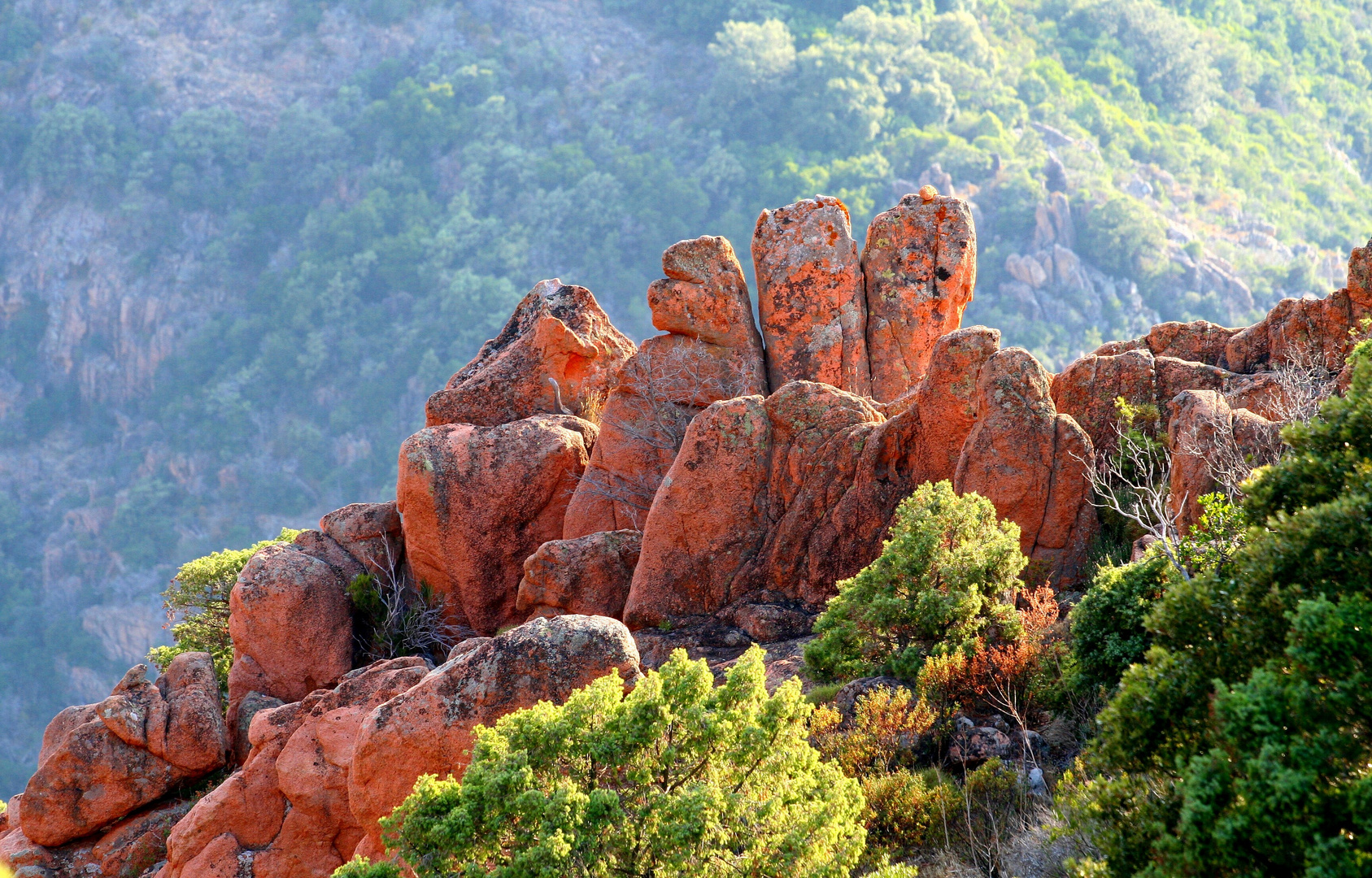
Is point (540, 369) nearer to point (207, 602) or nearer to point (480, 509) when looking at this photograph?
point (480, 509)

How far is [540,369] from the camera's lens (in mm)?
22188

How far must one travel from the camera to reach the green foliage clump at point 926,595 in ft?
38.8

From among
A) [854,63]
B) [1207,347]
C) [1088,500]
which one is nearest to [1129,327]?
[854,63]

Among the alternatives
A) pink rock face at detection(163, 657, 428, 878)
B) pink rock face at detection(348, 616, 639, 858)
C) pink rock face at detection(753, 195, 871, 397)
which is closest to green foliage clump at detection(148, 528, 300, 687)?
pink rock face at detection(163, 657, 428, 878)

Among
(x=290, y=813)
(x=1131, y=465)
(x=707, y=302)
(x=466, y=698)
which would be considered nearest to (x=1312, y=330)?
(x=1131, y=465)

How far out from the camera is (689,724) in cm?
815

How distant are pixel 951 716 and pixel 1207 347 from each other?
36.1 ft

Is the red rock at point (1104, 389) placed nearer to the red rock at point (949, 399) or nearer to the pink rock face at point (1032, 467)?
the red rock at point (949, 399)

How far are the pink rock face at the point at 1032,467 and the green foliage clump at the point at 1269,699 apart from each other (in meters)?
7.24

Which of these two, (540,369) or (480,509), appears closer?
(480,509)

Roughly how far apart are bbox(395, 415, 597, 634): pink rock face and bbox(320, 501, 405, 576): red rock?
52 cm

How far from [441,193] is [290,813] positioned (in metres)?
92.5

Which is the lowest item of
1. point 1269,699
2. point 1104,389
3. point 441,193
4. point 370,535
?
point 441,193

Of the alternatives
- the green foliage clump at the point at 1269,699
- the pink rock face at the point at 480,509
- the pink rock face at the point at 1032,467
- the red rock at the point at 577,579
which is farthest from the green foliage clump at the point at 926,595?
the pink rock face at the point at 480,509
